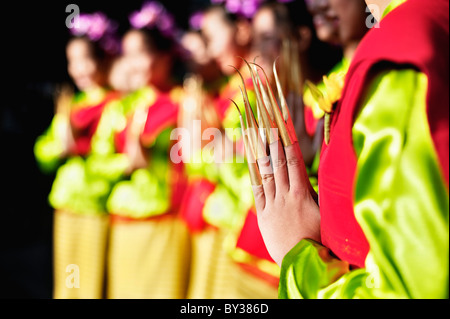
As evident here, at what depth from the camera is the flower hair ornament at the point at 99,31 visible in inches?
113

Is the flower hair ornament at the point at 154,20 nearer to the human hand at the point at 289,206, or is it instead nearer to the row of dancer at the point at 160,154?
the row of dancer at the point at 160,154

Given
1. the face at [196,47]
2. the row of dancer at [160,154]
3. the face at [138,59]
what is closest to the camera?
the row of dancer at [160,154]

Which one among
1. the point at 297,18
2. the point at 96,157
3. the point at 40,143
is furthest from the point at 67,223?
the point at 297,18

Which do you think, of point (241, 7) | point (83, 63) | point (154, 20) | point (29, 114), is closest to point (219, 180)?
point (241, 7)

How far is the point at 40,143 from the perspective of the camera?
9.79 feet

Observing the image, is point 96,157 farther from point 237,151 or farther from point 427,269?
point 427,269

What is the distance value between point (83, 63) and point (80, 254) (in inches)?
39.7

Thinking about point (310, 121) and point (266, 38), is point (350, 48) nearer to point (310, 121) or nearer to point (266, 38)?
point (310, 121)

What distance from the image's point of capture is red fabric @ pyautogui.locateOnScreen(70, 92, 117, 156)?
8.76 ft

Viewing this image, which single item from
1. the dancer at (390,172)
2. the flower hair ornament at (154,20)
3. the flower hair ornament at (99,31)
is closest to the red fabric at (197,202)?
the flower hair ornament at (154,20)

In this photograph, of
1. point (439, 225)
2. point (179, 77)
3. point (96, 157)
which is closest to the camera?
point (439, 225)

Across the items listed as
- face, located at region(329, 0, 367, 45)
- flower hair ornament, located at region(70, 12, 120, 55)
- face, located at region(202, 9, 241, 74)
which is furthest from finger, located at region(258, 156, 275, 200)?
flower hair ornament, located at region(70, 12, 120, 55)

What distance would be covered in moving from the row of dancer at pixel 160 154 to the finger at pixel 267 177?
0.72 m

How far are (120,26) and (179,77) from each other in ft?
1.74
